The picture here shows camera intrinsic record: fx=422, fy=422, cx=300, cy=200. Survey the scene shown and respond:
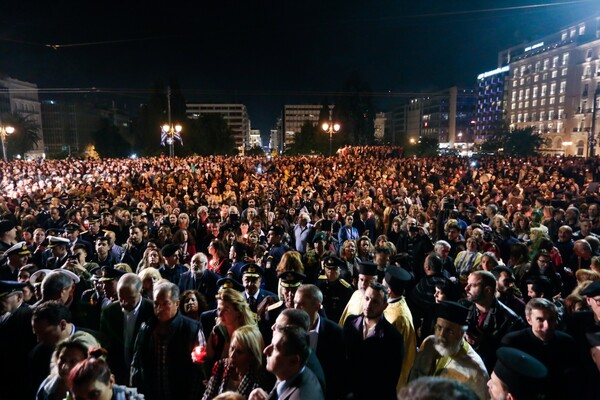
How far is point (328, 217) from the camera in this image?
34.2 ft

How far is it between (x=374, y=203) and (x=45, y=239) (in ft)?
25.9

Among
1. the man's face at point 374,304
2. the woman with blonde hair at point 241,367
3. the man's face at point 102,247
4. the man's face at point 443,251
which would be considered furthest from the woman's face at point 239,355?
the man's face at point 102,247

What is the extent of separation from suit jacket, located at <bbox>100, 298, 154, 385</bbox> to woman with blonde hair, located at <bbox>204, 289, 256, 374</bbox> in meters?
0.87

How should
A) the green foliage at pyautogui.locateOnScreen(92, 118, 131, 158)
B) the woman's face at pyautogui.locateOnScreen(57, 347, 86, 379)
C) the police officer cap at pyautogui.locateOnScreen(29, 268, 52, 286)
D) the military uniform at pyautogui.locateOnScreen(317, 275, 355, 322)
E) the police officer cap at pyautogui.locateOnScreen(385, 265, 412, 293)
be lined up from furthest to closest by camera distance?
the green foliage at pyautogui.locateOnScreen(92, 118, 131, 158) < the military uniform at pyautogui.locateOnScreen(317, 275, 355, 322) < the police officer cap at pyautogui.locateOnScreen(29, 268, 52, 286) < the police officer cap at pyautogui.locateOnScreen(385, 265, 412, 293) < the woman's face at pyautogui.locateOnScreen(57, 347, 86, 379)

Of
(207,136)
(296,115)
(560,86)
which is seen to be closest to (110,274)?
(207,136)

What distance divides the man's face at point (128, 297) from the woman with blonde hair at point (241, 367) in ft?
5.03

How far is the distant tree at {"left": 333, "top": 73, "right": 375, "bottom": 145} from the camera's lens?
227 feet

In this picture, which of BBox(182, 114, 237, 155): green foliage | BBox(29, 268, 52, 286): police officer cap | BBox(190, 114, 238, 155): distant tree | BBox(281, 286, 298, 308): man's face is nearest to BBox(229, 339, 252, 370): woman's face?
BBox(281, 286, 298, 308): man's face

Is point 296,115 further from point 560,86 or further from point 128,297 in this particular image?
point 128,297

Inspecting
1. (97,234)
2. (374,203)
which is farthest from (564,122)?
(97,234)

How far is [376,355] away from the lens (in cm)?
361

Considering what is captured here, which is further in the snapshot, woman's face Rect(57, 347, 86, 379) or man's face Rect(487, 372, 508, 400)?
woman's face Rect(57, 347, 86, 379)

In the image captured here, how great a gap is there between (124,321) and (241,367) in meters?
1.90

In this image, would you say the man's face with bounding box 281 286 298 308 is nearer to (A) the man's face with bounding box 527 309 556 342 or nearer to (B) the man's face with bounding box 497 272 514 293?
(A) the man's face with bounding box 527 309 556 342
